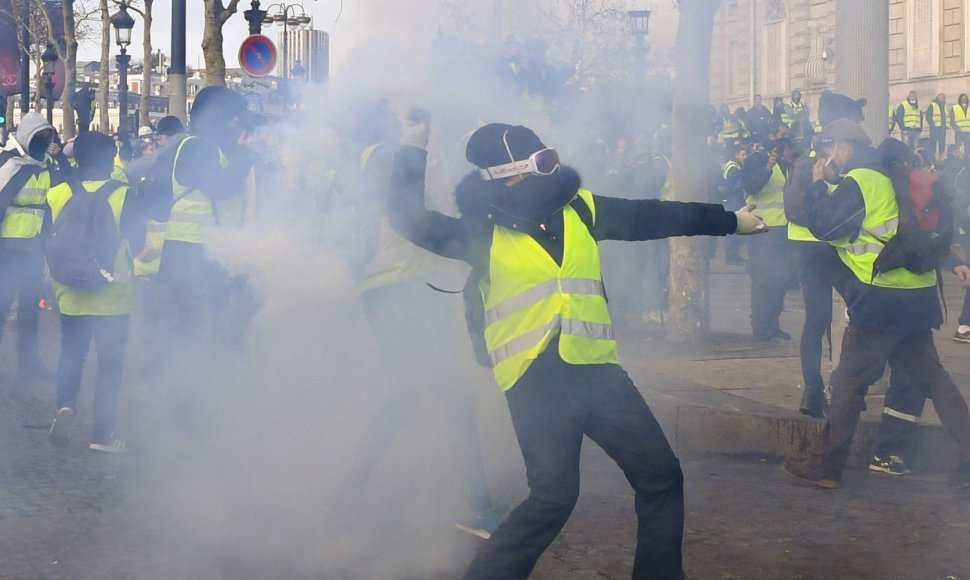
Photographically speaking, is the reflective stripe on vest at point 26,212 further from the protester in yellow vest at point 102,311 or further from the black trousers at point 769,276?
the black trousers at point 769,276

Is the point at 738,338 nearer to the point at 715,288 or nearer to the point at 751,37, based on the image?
the point at 751,37

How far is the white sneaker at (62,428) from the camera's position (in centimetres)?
727

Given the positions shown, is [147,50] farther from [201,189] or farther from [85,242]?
[85,242]

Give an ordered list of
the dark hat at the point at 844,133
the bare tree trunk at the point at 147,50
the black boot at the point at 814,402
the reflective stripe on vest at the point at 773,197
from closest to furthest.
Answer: the dark hat at the point at 844,133, the black boot at the point at 814,402, the reflective stripe on vest at the point at 773,197, the bare tree trunk at the point at 147,50

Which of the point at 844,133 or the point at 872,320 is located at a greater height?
the point at 844,133

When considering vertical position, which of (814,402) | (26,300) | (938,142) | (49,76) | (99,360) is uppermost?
(49,76)

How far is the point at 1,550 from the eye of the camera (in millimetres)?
5242

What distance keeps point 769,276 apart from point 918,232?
4156mm

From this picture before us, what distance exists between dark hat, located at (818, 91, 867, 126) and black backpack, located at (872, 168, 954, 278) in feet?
3.23

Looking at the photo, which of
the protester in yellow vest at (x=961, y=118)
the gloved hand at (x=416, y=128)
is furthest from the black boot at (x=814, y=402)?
the protester in yellow vest at (x=961, y=118)

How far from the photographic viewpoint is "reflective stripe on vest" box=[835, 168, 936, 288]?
626cm

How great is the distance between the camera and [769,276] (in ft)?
33.9

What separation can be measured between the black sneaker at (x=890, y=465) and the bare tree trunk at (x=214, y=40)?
41.8 feet

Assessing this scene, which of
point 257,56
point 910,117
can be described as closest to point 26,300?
point 257,56
